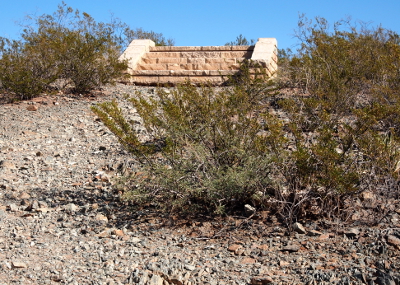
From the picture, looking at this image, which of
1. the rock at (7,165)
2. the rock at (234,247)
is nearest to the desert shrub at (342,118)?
the rock at (234,247)

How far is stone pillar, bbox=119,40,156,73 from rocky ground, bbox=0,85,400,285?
Answer: 5421mm

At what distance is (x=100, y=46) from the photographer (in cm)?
943

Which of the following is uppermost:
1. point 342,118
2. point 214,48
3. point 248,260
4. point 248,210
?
point 214,48

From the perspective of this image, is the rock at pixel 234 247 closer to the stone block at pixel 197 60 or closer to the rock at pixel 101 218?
the rock at pixel 101 218

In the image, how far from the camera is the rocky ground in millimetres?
3391

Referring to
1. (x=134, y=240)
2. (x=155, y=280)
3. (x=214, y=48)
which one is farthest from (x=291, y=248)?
(x=214, y=48)

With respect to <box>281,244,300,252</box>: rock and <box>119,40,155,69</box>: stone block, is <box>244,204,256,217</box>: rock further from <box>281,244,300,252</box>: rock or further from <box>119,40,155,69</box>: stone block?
<box>119,40,155,69</box>: stone block

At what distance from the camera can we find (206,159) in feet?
15.1

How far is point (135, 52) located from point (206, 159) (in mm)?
7527

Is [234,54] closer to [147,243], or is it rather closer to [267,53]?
[267,53]

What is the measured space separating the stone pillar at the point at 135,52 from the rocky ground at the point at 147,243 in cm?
542

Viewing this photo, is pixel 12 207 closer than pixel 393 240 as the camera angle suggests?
No

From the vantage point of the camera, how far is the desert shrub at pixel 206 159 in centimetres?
431

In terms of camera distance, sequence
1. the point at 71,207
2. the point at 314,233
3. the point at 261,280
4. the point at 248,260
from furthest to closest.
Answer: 1. the point at 71,207
2. the point at 314,233
3. the point at 248,260
4. the point at 261,280
